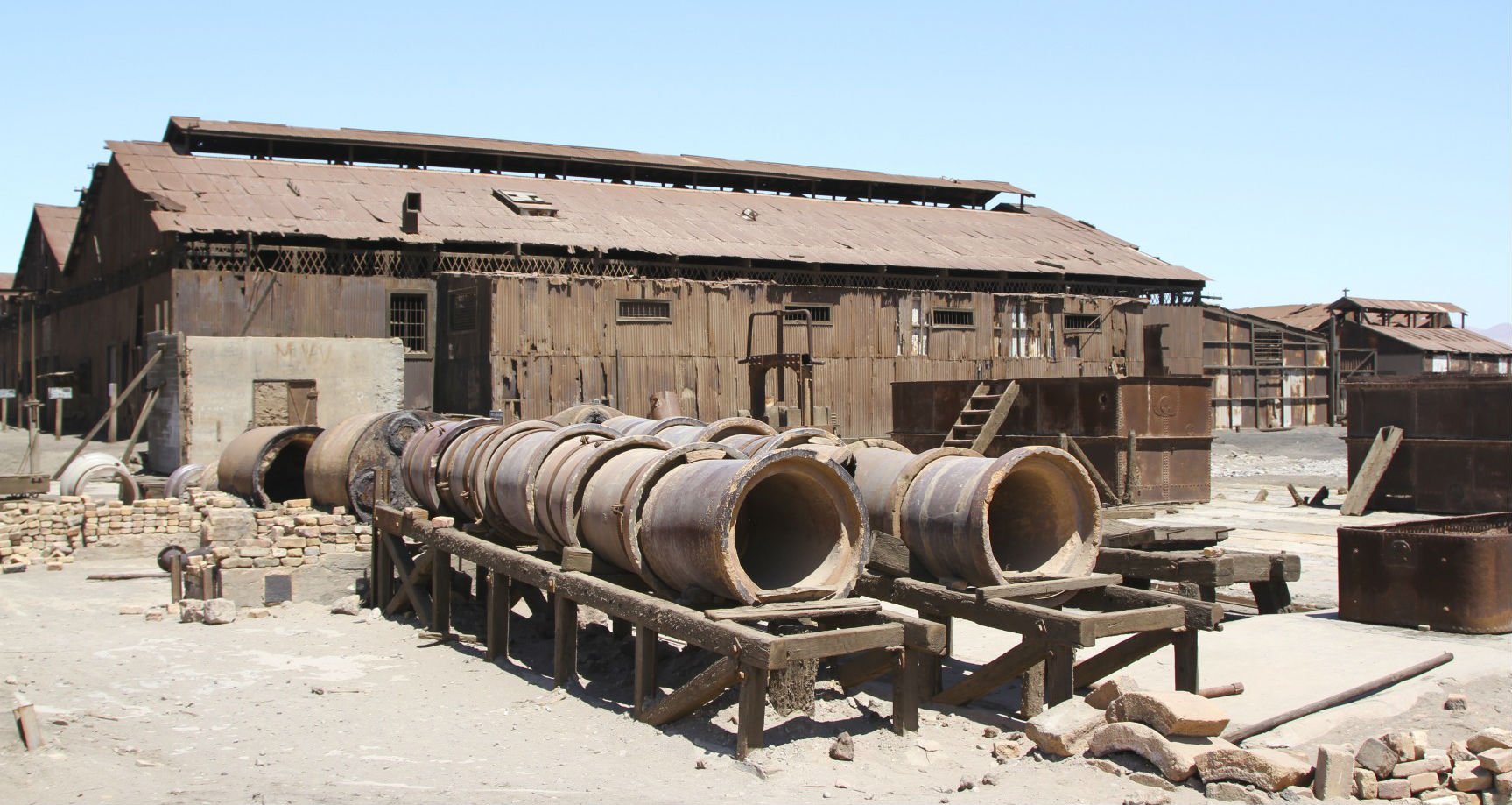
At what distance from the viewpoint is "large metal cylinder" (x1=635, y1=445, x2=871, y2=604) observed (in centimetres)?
779

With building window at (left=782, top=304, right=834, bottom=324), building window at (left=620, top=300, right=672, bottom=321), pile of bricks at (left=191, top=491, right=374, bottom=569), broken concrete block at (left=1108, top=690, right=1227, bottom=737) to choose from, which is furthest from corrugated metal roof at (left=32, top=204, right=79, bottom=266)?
broken concrete block at (left=1108, top=690, right=1227, bottom=737)

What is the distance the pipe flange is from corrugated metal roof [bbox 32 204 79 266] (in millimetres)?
32371

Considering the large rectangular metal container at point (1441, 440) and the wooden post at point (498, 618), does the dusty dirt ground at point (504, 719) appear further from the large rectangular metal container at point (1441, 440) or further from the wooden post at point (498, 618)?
the large rectangular metal container at point (1441, 440)

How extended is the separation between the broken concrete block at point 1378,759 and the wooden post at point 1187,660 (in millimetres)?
1566

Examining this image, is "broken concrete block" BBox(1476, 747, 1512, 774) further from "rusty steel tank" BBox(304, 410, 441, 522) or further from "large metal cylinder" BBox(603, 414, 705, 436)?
"rusty steel tank" BBox(304, 410, 441, 522)

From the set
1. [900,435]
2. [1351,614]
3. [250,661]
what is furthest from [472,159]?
[1351,614]

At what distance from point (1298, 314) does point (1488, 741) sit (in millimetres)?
48435

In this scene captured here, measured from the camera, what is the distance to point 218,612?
11711mm

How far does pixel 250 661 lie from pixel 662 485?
4092mm

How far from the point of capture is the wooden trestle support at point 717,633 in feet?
23.7

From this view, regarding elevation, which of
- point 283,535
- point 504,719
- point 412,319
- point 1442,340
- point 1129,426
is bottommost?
point 504,719

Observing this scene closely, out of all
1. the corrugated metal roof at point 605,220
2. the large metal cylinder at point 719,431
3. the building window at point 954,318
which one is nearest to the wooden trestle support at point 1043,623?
the large metal cylinder at point 719,431

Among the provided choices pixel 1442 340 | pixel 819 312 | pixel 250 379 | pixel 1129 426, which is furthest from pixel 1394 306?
pixel 250 379

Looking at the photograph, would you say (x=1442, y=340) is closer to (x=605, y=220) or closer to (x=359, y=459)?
(x=605, y=220)
